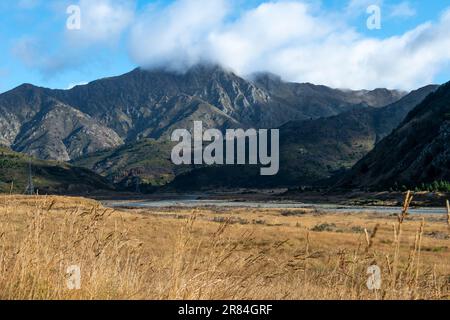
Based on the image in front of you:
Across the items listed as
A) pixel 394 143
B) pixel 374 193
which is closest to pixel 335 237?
pixel 374 193

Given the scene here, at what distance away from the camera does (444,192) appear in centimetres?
9600

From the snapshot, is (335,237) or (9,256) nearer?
(9,256)

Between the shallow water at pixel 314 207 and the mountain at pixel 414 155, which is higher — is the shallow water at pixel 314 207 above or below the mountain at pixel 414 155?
below

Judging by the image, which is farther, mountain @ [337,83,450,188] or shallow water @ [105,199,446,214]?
mountain @ [337,83,450,188]

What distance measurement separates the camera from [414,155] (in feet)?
438

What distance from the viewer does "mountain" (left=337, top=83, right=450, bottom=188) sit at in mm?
118250

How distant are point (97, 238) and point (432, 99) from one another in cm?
18568

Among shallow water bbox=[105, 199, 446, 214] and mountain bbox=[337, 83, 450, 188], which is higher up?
mountain bbox=[337, 83, 450, 188]

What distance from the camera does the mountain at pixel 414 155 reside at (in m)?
118

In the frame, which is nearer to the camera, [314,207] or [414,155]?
[314,207]

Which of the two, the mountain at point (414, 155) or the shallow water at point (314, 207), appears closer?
the shallow water at point (314, 207)

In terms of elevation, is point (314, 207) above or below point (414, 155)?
below
